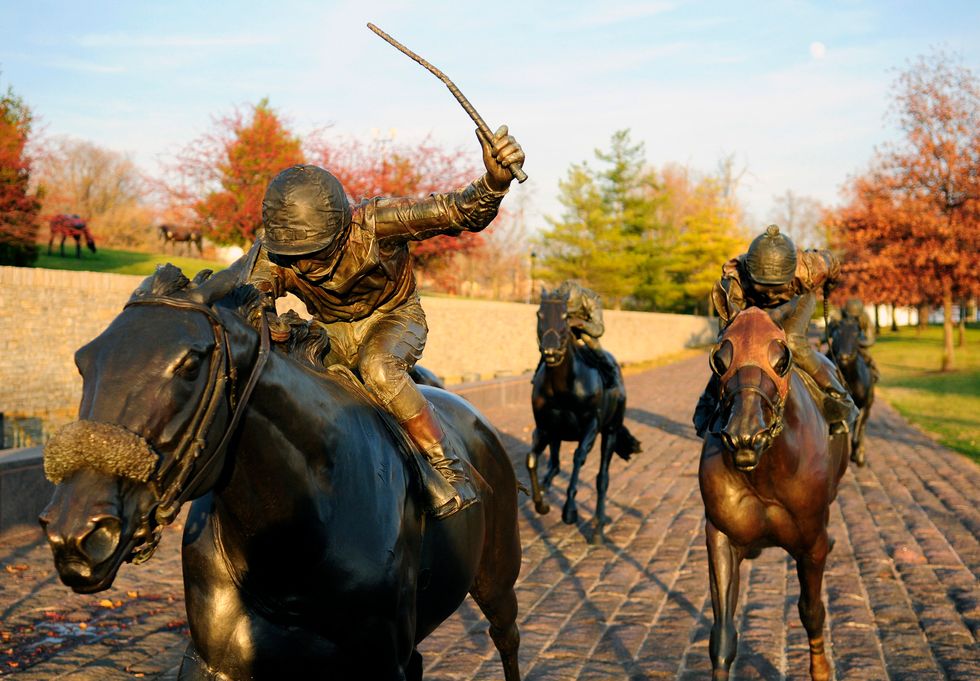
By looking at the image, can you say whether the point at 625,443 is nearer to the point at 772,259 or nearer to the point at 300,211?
the point at 772,259

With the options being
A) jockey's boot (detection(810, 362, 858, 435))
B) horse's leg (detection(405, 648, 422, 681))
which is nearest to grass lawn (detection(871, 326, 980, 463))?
jockey's boot (detection(810, 362, 858, 435))

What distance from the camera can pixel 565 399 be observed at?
10164 millimetres

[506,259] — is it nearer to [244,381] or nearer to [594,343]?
[594,343]

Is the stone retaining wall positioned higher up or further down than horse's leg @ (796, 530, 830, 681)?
higher up

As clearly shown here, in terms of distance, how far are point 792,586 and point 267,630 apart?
5.94 meters

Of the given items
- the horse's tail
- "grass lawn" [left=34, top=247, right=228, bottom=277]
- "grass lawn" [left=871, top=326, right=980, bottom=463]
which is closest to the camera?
the horse's tail

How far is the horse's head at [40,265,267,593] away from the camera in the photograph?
6.46 feet

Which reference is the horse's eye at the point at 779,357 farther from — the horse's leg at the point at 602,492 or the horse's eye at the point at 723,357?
the horse's leg at the point at 602,492

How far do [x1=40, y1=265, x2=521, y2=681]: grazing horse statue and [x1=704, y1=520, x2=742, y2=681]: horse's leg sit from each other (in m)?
2.03

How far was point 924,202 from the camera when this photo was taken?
34.6m

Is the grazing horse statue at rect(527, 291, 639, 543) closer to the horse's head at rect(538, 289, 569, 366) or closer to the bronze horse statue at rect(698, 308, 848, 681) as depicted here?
the horse's head at rect(538, 289, 569, 366)

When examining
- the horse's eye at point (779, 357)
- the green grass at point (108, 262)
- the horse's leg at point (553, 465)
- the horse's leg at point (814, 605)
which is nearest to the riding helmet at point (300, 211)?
the horse's eye at point (779, 357)

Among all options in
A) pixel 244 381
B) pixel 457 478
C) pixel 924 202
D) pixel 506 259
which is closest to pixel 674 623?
pixel 457 478

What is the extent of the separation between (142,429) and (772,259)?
187 inches
